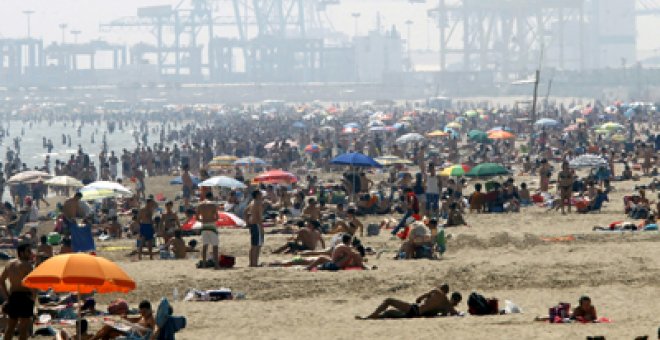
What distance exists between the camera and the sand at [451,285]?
1244cm

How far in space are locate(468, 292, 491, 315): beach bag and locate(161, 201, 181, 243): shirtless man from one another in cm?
695

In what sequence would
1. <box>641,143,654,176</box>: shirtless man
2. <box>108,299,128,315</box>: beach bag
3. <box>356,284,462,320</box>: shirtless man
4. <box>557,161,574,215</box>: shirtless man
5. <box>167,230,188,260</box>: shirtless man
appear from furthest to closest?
<box>641,143,654,176</box>: shirtless man → <box>557,161,574,215</box>: shirtless man → <box>167,230,188,260</box>: shirtless man → <box>108,299,128,315</box>: beach bag → <box>356,284,462,320</box>: shirtless man

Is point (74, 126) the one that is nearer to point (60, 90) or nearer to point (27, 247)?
point (60, 90)

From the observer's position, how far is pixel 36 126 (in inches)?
5438

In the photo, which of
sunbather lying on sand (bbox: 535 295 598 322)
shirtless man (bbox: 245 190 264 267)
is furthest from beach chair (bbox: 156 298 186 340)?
shirtless man (bbox: 245 190 264 267)

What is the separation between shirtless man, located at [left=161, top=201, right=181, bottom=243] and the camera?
63.4ft

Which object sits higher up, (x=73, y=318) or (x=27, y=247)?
(x=27, y=247)

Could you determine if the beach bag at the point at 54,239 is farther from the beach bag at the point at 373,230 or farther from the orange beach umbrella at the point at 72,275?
the orange beach umbrella at the point at 72,275

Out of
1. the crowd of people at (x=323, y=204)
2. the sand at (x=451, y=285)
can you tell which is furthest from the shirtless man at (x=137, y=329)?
the sand at (x=451, y=285)

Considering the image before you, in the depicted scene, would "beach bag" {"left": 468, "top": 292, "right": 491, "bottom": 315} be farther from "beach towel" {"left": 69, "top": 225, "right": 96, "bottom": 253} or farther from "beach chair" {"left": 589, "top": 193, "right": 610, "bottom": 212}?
"beach chair" {"left": 589, "top": 193, "right": 610, "bottom": 212}

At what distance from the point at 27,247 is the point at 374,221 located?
11511 mm

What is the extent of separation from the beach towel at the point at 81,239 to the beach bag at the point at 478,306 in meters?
6.03

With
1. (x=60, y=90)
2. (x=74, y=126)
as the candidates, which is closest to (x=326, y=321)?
(x=74, y=126)

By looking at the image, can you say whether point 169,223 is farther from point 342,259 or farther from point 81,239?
point 342,259
